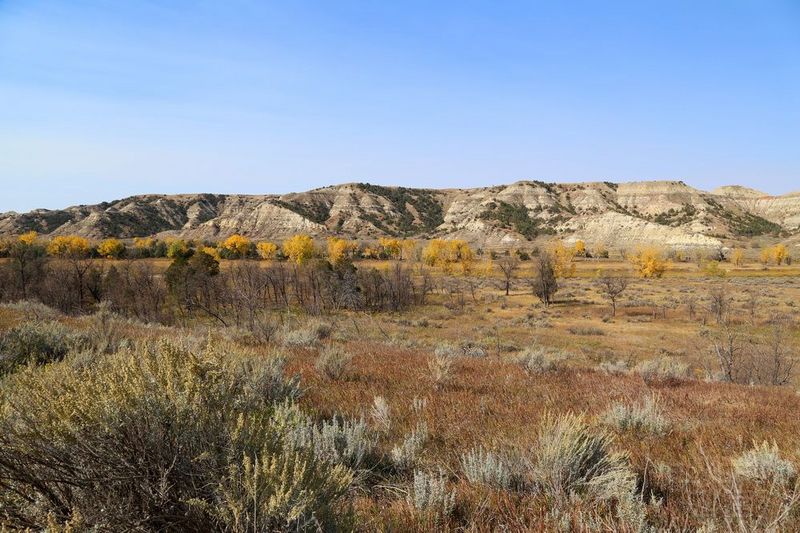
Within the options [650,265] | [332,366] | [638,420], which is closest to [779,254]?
[650,265]

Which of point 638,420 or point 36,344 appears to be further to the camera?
point 36,344

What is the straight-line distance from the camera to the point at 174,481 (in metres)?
2.37

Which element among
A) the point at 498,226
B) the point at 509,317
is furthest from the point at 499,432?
the point at 498,226

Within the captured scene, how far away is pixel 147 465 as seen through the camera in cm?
240

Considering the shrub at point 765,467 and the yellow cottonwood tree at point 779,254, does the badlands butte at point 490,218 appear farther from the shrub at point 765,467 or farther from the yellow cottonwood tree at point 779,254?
the shrub at point 765,467

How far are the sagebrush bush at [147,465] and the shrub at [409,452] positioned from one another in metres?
1.57

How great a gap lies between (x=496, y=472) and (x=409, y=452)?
3.14 feet

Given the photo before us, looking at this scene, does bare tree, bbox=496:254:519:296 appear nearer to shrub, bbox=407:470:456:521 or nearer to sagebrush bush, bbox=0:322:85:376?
sagebrush bush, bbox=0:322:85:376

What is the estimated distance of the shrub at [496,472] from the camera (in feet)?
11.2

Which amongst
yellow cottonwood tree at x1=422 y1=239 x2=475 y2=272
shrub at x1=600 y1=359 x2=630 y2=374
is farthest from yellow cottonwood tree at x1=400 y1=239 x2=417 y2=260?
shrub at x1=600 y1=359 x2=630 y2=374

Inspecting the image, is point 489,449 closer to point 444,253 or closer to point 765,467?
point 765,467

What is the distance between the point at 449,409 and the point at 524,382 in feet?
8.69

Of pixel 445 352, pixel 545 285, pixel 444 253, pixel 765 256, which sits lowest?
pixel 545 285

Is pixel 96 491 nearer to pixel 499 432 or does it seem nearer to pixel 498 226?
pixel 499 432
